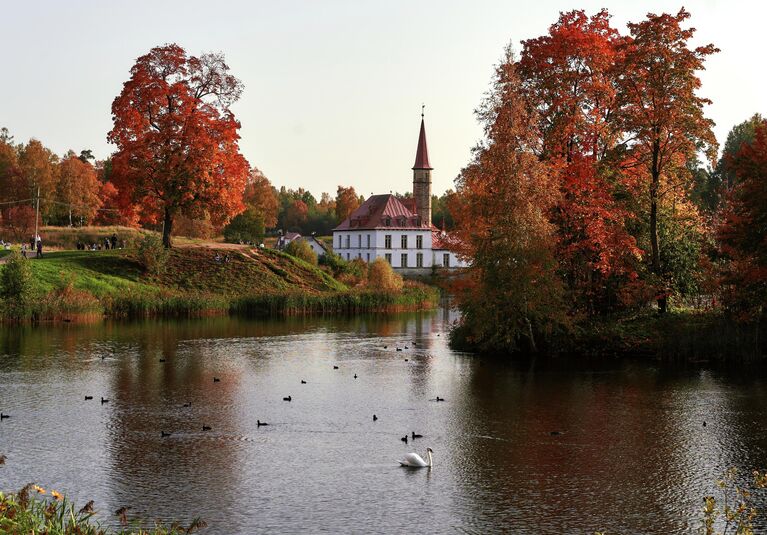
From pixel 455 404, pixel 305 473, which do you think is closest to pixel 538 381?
pixel 455 404

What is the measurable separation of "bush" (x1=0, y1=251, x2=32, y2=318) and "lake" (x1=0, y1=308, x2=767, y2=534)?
44.7ft

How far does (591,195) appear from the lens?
38.5 meters

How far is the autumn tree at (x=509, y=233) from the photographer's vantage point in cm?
3634

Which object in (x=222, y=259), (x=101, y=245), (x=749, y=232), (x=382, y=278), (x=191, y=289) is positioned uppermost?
(x=101, y=245)

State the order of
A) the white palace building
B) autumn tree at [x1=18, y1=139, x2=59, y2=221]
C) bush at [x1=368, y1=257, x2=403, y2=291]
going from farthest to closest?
1. the white palace building
2. autumn tree at [x1=18, y1=139, x2=59, y2=221]
3. bush at [x1=368, y1=257, x2=403, y2=291]

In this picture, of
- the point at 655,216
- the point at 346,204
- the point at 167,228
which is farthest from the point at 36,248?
the point at 346,204

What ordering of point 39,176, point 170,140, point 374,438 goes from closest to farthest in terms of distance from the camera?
1. point 374,438
2. point 170,140
3. point 39,176

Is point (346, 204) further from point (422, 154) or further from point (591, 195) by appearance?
point (591, 195)

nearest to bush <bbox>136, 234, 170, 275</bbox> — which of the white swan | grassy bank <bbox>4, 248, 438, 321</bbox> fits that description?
grassy bank <bbox>4, 248, 438, 321</bbox>

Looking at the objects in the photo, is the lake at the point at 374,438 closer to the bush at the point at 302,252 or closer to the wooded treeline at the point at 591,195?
the wooded treeline at the point at 591,195

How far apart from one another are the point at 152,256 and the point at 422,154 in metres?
52.2

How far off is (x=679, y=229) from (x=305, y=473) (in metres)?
29.0

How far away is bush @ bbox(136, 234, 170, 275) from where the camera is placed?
219 ft

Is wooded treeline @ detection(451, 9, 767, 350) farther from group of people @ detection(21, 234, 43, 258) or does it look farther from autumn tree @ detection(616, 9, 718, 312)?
group of people @ detection(21, 234, 43, 258)
